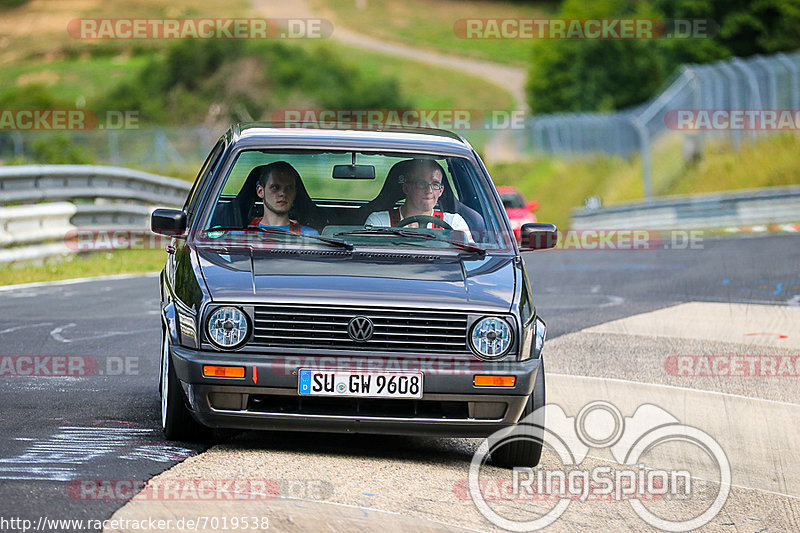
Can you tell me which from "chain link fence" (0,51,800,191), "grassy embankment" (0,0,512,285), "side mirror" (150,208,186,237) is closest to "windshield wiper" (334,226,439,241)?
"side mirror" (150,208,186,237)

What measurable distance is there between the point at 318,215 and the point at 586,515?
8.17 ft

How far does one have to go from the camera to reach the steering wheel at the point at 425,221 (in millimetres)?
7289

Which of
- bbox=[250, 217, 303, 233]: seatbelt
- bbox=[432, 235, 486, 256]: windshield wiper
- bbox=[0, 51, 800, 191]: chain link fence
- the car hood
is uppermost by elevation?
bbox=[0, 51, 800, 191]: chain link fence

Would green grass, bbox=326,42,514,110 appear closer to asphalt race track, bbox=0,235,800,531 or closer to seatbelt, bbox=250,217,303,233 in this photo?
asphalt race track, bbox=0,235,800,531

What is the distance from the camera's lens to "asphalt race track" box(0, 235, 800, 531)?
545 cm

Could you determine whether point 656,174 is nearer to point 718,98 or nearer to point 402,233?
point 718,98

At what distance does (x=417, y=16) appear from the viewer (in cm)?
12912

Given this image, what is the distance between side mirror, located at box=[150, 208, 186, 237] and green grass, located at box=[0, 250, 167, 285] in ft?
27.6

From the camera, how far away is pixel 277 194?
738cm

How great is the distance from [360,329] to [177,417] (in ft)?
3.45

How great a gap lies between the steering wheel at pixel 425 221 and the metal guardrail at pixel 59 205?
977 cm

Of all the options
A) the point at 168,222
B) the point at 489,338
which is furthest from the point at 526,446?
the point at 168,222

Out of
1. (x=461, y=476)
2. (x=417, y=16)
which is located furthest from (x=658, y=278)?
(x=417, y=16)

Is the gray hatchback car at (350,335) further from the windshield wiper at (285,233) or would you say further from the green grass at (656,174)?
the green grass at (656,174)
